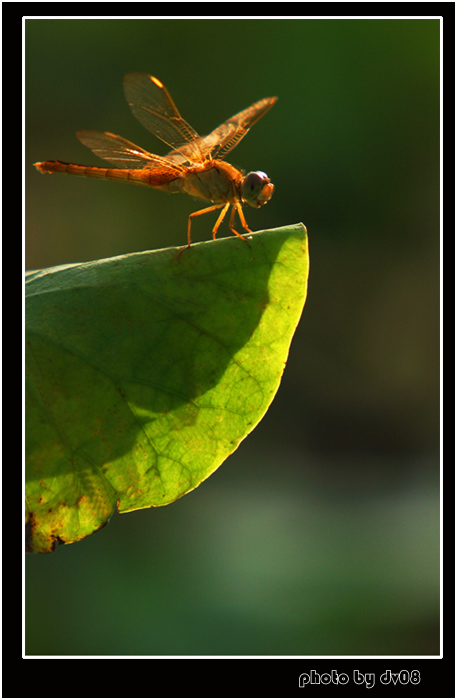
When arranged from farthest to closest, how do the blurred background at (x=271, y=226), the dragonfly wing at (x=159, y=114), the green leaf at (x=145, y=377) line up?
the blurred background at (x=271, y=226) < the dragonfly wing at (x=159, y=114) < the green leaf at (x=145, y=377)

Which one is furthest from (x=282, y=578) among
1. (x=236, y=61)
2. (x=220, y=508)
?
(x=236, y=61)

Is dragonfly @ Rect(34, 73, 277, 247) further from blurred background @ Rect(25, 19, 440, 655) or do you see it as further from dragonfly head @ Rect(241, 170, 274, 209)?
blurred background @ Rect(25, 19, 440, 655)

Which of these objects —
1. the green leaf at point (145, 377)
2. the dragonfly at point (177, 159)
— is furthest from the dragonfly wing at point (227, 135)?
the green leaf at point (145, 377)

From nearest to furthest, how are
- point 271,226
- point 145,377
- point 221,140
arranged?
point 145,377, point 221,140, point 271,226

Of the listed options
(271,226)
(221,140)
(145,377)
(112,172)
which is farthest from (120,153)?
(271,226)

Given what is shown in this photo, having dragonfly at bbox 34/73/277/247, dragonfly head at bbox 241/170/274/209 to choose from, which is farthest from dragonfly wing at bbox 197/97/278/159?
dragonfly head at bbox 241/170/274/209

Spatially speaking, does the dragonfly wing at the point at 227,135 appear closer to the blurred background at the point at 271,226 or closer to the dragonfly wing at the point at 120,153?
the dragonfly wing at the point at 120,153

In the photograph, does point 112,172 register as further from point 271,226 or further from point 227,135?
point 271,226
